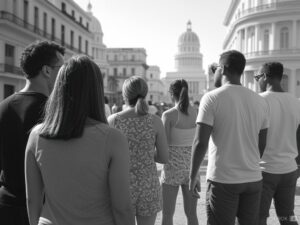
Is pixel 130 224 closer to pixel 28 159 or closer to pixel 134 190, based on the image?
pixel 28 159

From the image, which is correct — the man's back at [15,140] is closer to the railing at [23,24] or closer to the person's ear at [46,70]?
the person's ear at [46,70]

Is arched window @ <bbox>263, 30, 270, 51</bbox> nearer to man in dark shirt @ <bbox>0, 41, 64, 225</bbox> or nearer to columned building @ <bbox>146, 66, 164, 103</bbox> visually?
man in dark shirt @ <bbox>0, 41, 64, 225</bbox>

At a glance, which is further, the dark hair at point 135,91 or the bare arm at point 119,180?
the dark hair at point 135,91

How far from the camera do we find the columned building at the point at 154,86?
11932 centimetres

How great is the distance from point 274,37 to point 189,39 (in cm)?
8822

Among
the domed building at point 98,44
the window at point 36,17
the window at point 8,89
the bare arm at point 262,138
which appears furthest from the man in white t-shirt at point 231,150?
the domed building at point 98,44

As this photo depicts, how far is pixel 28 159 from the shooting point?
1.97 m

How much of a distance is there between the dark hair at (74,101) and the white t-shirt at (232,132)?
134cm

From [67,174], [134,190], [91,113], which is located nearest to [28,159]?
[67,174]

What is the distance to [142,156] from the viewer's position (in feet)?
10.9

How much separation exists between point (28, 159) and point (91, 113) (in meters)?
0.41

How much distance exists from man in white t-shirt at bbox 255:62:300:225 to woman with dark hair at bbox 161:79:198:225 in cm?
92

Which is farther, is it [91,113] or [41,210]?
[41,210]

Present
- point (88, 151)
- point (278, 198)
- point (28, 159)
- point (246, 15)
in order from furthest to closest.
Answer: point (246, 15), point (278, 198), point (28, 159), point (88, 151)
